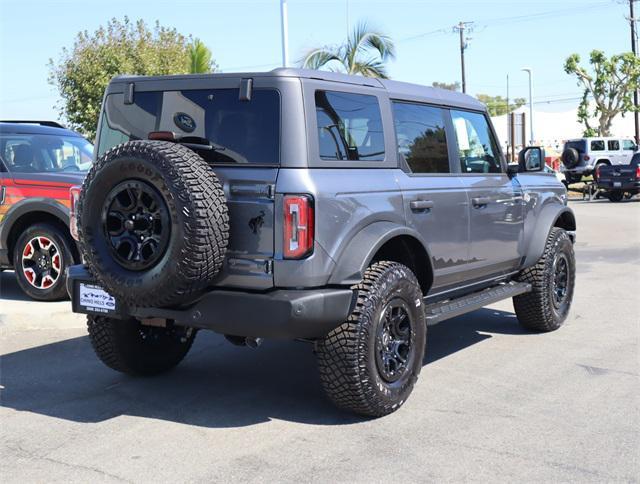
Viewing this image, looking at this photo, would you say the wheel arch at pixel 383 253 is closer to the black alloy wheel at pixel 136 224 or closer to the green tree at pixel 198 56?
the black alloy wheel at pixel 136 224

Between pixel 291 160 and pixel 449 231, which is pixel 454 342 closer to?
pixel 449 231

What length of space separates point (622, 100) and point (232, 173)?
42451mm

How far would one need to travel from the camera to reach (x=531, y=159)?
6836mm

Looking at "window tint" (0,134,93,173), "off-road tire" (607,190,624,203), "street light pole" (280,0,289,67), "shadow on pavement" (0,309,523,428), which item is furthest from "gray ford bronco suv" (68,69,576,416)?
"off-road tire" (607,190,624,203)

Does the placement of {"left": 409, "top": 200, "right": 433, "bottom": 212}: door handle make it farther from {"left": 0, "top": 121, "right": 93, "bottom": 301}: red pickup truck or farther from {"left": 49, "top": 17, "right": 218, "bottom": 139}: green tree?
{"left": 49, "top": 17, "right": 218, "bottom": 139}: green tree

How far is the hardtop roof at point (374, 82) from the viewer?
462 centimetres

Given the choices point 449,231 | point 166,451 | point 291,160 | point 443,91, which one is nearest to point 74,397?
point 166,451

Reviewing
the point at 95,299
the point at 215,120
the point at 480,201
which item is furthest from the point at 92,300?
the point at 480,201

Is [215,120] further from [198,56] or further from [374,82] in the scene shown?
[198,56]

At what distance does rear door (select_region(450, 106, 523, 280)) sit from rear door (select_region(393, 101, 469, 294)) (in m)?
0.15

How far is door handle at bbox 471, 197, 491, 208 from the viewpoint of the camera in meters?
5.92

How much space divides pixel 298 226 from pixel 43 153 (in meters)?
5.82

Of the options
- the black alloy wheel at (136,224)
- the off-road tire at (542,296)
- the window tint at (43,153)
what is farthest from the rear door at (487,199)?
the window tint at (43,153)

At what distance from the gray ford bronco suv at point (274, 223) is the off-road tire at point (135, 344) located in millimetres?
14
